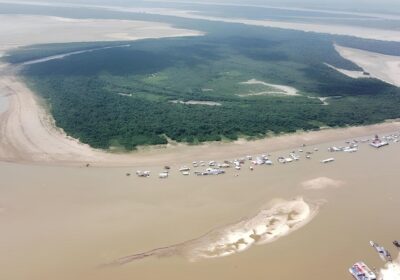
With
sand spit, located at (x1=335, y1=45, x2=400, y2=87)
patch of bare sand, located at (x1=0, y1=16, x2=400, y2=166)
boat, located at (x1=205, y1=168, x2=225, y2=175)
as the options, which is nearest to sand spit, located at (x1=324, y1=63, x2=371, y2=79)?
sand spit, located at (x1=335, y1=45, x2=400, y2=87)

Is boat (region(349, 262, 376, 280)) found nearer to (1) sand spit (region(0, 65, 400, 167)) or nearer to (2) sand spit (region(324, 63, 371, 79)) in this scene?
(1) sand spit (region(0, 65, 400, 167))

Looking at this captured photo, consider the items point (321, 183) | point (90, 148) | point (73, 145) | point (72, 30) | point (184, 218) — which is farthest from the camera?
point (72, 30)

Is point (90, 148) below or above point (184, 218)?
above

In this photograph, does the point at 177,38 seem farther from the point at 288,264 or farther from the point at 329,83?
the point at 288,264

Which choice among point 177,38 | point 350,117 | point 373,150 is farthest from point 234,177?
point 177,38

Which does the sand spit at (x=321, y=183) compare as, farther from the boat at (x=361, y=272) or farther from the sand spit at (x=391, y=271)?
the boat at (x=361, y=272)

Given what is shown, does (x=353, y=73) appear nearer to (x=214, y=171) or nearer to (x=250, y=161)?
(x=250, y=161)

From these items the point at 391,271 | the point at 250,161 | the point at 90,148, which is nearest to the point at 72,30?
the point at 90,148
